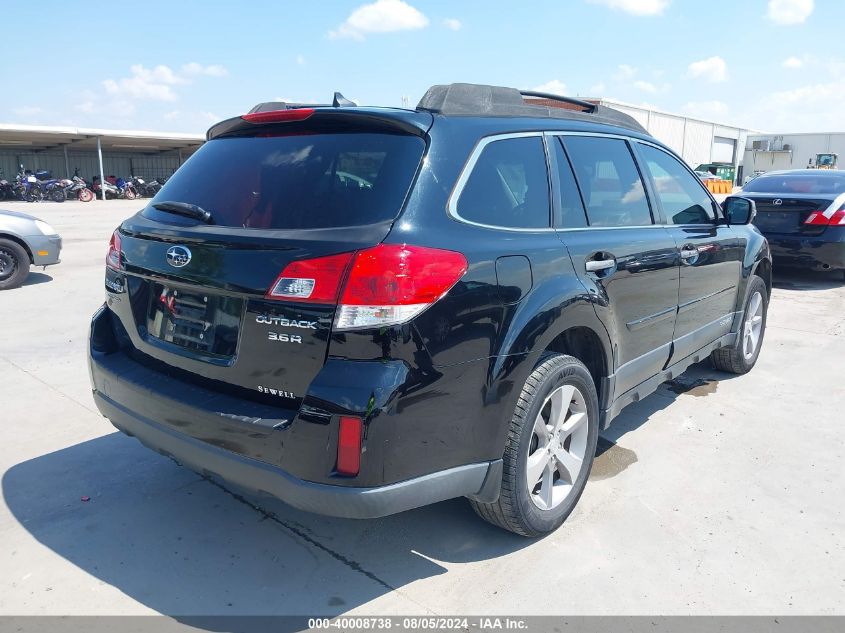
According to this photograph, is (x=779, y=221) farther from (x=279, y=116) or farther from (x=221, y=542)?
(x=221, y=542)

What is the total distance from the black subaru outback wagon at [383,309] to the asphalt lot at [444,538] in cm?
30

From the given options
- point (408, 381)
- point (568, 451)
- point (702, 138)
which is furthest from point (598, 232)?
point (702, 138)

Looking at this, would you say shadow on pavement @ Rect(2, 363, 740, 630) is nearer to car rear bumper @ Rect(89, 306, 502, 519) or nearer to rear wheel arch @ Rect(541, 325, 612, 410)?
car rear bumper @ Rect(89, 306, 502, 519)

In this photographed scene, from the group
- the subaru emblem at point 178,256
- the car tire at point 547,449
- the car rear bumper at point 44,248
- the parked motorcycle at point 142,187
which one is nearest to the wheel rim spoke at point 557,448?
the car tire at point 547,449

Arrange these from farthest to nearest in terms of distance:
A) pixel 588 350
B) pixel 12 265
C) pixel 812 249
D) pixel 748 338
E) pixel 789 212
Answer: pixel 789 212 < pixel 812 249 < pixel 12 265 < pixel 748 338 < pixel 588 350

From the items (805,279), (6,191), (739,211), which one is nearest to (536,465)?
(739,211)

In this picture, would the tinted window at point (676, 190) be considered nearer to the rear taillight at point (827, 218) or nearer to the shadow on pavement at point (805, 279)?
the rear taillight at point (827, 218)

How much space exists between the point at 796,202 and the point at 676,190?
5.79 m

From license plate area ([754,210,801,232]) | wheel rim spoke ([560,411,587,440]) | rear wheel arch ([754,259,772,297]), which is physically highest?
A: license plate area ([754,210,801,232])

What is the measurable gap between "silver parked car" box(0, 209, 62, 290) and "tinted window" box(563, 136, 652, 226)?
7.92 metres

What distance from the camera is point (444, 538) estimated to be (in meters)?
2.91

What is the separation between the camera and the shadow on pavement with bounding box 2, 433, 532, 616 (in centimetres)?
252

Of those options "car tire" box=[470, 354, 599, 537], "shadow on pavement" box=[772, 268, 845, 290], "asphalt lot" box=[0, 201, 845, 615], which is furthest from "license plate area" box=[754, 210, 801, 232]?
"car tire" box=[470, 354, 599, 537]

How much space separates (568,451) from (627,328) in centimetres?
72
